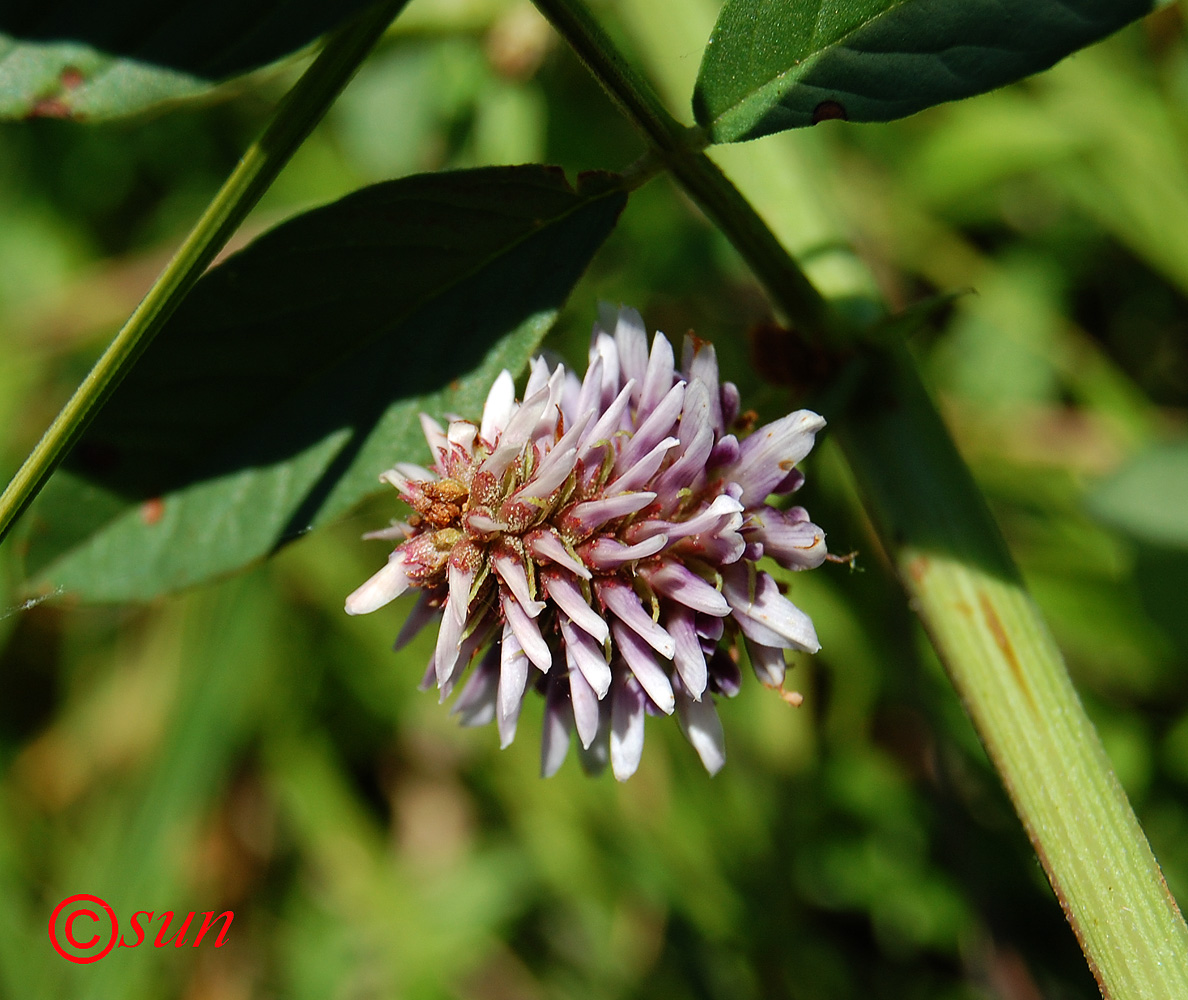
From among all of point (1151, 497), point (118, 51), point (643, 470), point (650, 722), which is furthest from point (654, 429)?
point (650, 722)

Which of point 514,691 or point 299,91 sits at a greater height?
point 299,91

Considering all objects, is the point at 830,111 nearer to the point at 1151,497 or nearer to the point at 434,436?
the point at 434,436

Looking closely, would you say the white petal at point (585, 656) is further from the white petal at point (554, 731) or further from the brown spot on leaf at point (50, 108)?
the brown spot on leaf at point (50, 108)

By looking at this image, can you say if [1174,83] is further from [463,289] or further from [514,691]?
[514,691]

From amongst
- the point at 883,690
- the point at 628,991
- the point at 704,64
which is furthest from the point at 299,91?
the point at 628,991

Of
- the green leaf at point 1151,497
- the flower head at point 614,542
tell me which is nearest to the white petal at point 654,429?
the flower head at point 614,542
